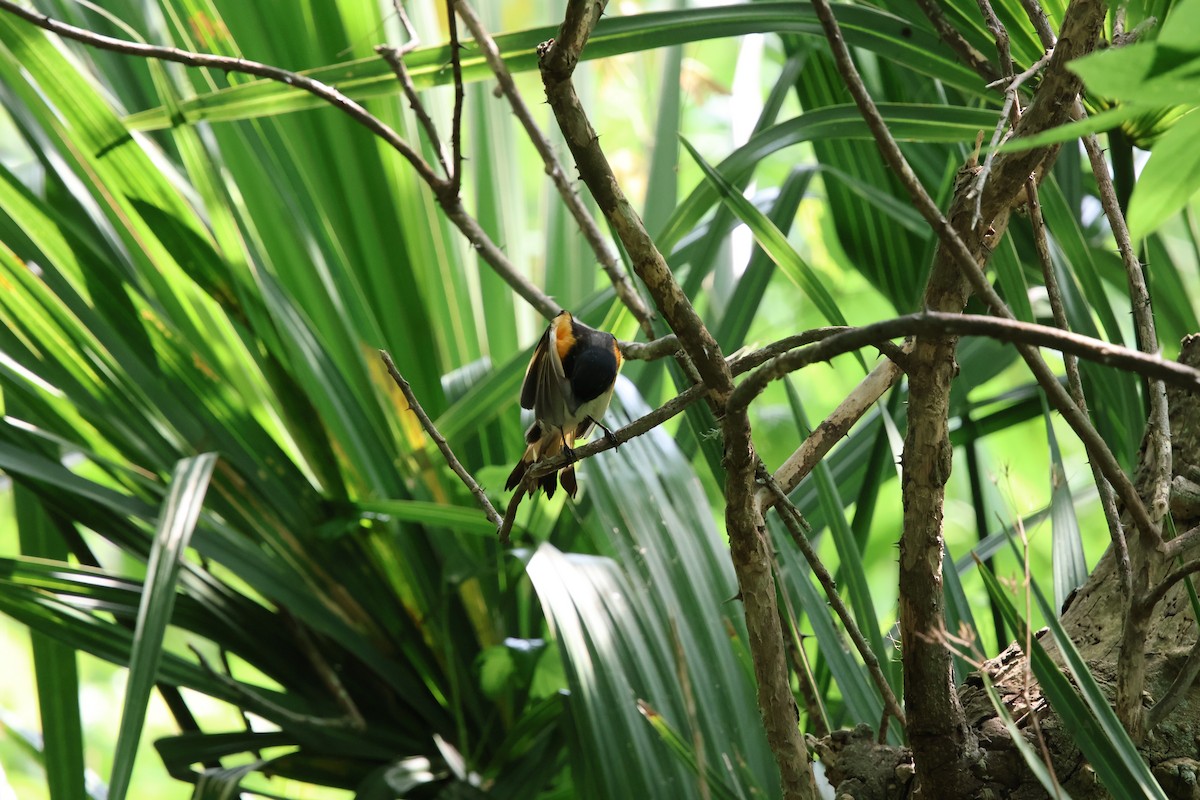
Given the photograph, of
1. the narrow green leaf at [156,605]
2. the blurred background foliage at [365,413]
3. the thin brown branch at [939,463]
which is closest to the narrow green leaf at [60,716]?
the blurred background foliage at [365,413]

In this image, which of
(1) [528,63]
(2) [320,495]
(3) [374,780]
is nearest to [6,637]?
(2) [320,495]

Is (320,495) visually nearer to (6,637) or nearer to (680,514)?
(680,514)

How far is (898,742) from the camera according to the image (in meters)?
1.10

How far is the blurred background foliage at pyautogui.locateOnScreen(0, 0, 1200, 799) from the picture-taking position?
48.0 inches

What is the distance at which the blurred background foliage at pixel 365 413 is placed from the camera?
122cm

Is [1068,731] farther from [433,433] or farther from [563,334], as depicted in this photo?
[563,334]

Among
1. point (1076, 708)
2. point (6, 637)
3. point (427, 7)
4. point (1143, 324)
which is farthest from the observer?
point (6, 637)

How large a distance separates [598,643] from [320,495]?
0.88 meters

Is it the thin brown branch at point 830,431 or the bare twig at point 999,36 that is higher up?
the bare twig at point 999,36

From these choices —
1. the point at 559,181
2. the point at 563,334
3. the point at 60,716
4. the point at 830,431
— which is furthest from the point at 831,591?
the point at 60,716

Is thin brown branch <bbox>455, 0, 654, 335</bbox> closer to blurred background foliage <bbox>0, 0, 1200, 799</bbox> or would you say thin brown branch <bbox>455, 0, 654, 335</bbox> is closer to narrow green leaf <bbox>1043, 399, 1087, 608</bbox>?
blurred background foliage <bbox>0, 0, 1200, 799</bbox>

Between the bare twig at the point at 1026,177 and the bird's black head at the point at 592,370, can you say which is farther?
the bird's black head at the point at 592,370

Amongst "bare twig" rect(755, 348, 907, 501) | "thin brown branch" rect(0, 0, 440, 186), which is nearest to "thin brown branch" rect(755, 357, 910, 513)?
"bare twig" rect(755, 348, 907, 501)

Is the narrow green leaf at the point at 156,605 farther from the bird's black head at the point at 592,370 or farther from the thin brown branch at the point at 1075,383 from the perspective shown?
the thin brown branch at the point at 1075,383
